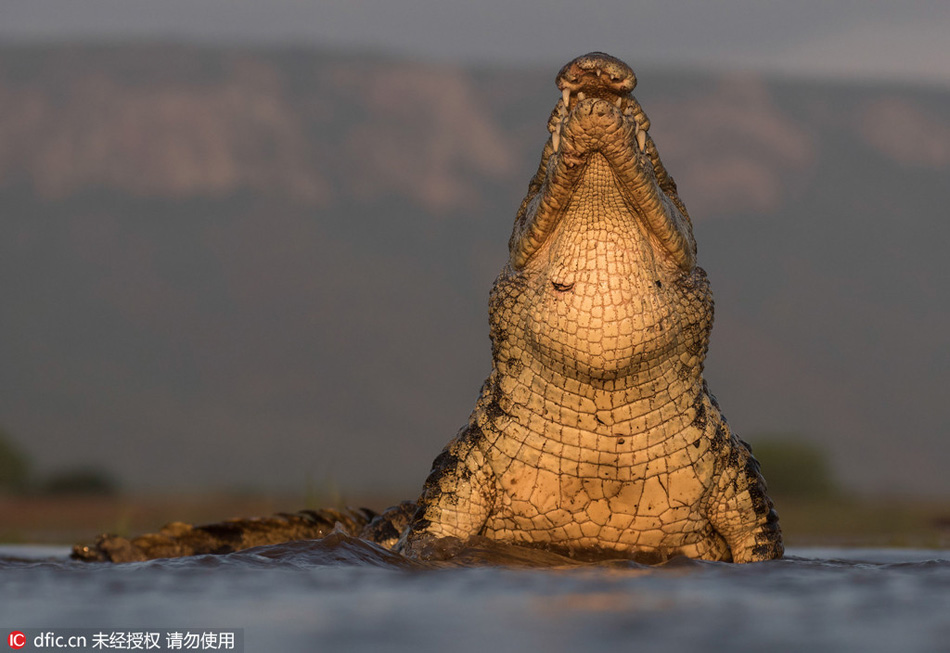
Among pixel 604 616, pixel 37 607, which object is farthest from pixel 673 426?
pixel 37 607

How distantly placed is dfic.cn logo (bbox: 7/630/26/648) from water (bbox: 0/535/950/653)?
0.44ft

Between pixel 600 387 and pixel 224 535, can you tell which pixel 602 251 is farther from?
pixel 224 535

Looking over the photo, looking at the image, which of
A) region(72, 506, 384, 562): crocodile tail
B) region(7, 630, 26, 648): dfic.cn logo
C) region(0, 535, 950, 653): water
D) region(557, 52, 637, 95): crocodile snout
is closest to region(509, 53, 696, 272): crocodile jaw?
region(557, 52, 637, 95): crocodile snout

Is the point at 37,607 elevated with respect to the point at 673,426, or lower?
lower

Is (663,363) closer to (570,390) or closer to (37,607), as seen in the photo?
(570,390)

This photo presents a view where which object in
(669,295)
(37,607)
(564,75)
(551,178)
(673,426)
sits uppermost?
(564,75)

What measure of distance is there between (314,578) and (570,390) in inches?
66.3

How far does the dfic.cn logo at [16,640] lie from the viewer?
3.64 meters

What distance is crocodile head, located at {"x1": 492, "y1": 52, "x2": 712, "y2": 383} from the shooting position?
17.6ft

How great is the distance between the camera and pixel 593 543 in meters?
6.27

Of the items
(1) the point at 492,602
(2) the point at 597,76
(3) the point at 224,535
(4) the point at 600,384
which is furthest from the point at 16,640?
(3) the point at 224,535

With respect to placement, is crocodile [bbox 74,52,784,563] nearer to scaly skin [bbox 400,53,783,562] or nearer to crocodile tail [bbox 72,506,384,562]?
scaly skin [bbox 400,53,783,562]

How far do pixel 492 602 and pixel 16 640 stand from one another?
164cm

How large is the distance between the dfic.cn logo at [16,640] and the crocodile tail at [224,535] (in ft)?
11.3
